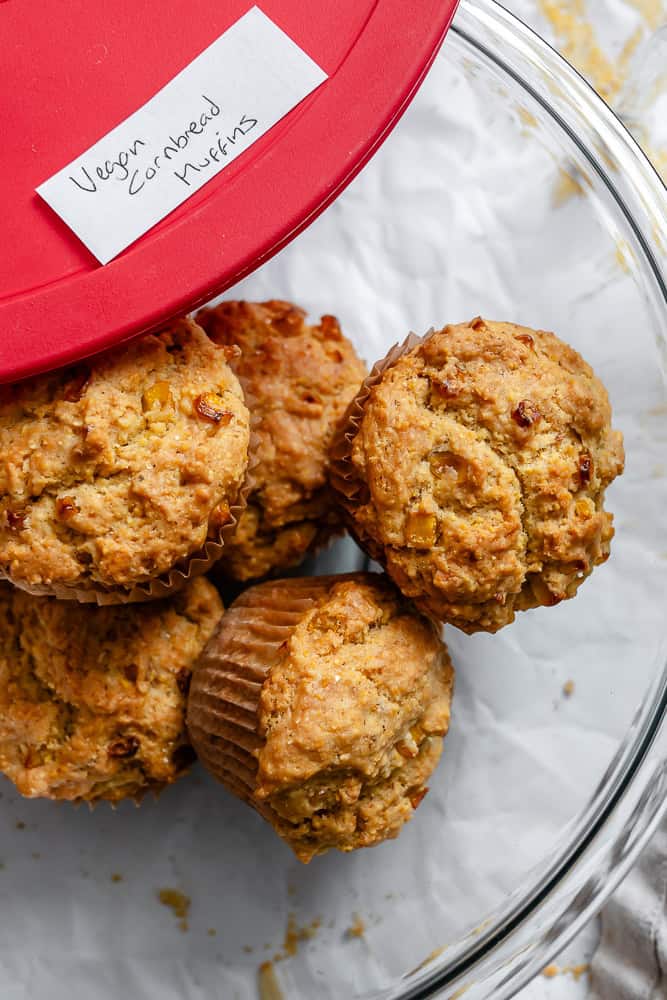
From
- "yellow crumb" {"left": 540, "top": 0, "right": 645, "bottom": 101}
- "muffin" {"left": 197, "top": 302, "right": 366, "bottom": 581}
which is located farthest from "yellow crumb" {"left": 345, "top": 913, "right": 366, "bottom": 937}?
"yellow crumb" {"left": 540, "top": 0, "right": 645, "bottom": 101}

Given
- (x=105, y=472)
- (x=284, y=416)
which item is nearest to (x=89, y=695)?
(x=105, y=472)

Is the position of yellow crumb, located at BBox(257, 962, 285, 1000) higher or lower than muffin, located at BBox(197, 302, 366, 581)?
lower

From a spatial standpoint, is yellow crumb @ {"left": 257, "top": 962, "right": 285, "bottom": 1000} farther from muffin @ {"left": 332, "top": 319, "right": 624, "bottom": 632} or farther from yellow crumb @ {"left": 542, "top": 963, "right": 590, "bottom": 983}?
muffin @ {"left": 332, "top": 319, "right": 624, "bottom": 632}

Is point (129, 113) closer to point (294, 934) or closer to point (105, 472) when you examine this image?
point (105, 472)

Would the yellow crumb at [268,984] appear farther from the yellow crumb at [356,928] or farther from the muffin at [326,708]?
the muffin at [326,708]

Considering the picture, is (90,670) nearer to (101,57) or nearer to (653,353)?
(101,57)

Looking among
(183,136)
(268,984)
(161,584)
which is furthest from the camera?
(268,984)
